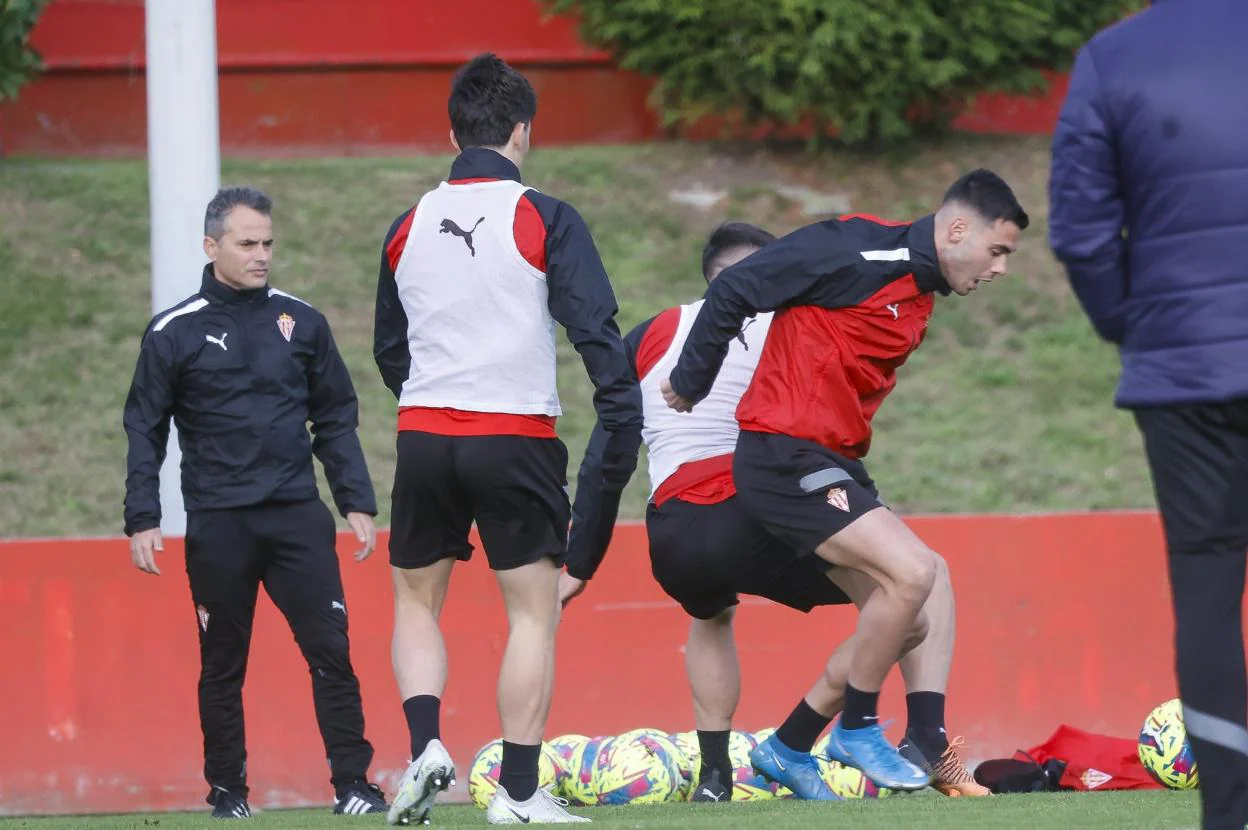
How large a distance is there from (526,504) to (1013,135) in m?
9.15

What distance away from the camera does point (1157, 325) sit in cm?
347

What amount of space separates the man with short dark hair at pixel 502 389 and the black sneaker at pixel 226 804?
4.55 feet

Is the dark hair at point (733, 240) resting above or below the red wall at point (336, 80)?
below

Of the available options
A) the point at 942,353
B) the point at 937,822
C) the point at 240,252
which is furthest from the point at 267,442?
the point at 942,353

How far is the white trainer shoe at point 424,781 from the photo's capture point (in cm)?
→ 455

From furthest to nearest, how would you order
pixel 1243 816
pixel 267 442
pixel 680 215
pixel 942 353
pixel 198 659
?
pixel 680 215
pixel 942 353
pixel 198 659
pixel 267 442
pixel 1243 816

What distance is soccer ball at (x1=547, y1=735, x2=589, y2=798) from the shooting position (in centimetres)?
634

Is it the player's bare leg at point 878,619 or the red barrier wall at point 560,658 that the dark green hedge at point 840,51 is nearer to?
the red barrier wall at point 560,658

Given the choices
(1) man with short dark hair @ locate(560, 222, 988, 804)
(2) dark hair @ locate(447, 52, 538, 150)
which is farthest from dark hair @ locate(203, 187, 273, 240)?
(2) dark hair @ locate(447, 52, 538, 150)

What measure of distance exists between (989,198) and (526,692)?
1992 millimetres

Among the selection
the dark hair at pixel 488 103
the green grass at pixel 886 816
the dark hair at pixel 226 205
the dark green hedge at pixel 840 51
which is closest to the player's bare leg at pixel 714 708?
the green grass at pixel 886 816

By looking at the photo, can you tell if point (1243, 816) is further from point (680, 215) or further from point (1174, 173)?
point (680, 215)

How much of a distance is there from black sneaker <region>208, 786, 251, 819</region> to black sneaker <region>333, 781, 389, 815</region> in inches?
12.8

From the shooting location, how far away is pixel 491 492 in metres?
4.67
